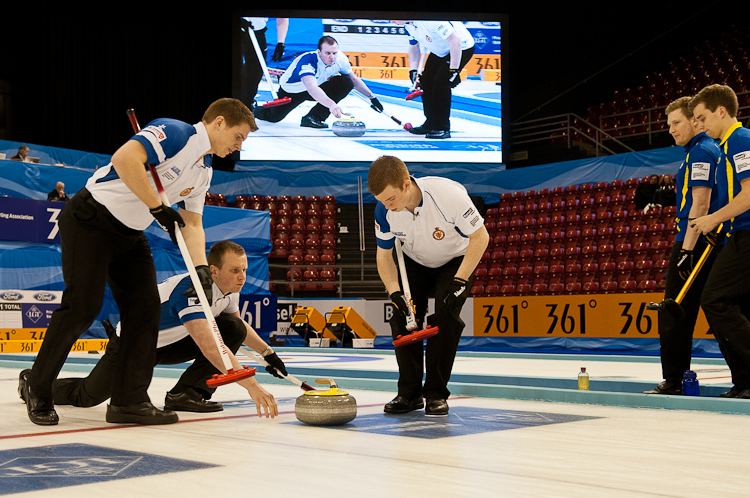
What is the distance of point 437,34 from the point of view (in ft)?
56.4

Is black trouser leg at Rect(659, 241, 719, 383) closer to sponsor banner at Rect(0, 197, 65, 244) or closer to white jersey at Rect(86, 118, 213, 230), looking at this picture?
white jersey at Rect(86, 118, 213, 230)

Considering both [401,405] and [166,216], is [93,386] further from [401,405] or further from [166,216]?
[401,405]

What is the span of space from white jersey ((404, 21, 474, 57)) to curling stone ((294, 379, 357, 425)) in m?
15.2

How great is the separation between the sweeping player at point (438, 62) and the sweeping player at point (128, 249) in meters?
14.2

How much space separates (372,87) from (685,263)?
14029 millimetres

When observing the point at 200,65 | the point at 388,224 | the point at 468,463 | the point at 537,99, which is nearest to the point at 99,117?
the point at 200,65

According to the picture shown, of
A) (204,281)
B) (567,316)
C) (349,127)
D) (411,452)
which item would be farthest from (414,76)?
(411,452)

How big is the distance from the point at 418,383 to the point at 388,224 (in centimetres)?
81

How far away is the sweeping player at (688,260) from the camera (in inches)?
155

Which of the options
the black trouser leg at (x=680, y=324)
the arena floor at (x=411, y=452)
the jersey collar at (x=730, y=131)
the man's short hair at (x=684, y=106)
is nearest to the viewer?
the arena floor at (x=411, y=452)

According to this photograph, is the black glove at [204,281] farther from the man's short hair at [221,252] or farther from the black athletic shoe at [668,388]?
the black athletic shoe at [668,388]

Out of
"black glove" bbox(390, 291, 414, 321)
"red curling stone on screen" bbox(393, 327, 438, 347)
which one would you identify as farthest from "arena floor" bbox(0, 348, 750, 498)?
"black glove" bbox(390, 291, 414, 321)

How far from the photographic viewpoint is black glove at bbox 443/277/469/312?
3.33m

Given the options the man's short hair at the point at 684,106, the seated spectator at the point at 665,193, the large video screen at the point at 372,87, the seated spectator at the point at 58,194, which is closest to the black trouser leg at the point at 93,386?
the man's short hair at the point at 684,106
